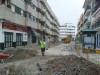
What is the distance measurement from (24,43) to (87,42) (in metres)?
16.9

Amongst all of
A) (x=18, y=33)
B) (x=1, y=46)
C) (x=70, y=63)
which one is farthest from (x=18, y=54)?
(x=18, y=33)

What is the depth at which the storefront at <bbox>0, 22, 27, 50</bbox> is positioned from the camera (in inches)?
1273

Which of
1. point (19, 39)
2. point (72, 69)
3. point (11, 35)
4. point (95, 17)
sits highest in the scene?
point (95, 17)

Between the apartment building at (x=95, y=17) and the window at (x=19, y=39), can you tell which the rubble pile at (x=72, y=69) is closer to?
the window at (x=19, y=39)

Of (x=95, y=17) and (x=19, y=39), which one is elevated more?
(x=95, y=17)

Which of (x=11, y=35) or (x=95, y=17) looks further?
(x=95, y=17)

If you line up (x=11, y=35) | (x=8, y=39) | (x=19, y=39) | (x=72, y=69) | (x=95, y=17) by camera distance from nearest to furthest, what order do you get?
(x=72, y=69) → (x=8, y=39) → (x=11, y=35) → (x=19, y=39) → (x=95, y=17)

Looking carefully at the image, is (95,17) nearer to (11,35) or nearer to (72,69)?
(11,35)

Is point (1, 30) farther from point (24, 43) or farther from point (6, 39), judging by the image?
point (24, 43)

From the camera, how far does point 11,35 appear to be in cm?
3753

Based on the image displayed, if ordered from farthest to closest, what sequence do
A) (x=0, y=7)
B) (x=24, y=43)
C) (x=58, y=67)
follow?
(x=24, y=43) < (x=0, y=7) < (x=58, y=67)

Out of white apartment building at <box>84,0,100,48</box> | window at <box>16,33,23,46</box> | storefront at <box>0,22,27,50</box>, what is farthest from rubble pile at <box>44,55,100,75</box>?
white apartment building at <box>84,0,100,48</box>

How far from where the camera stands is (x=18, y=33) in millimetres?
42250

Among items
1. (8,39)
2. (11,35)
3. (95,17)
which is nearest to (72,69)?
(8,39)
